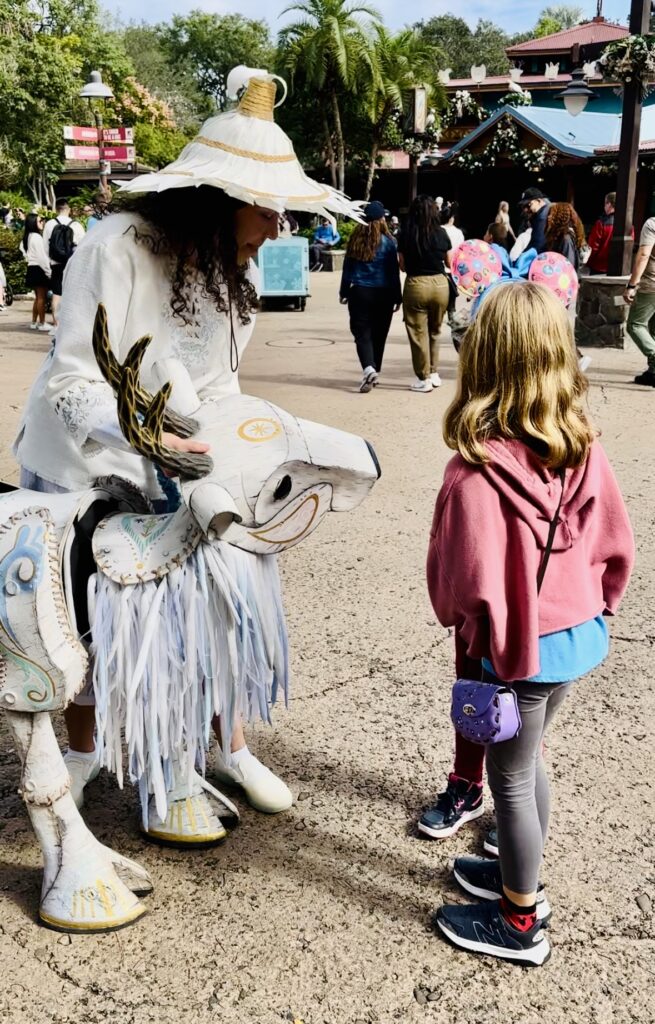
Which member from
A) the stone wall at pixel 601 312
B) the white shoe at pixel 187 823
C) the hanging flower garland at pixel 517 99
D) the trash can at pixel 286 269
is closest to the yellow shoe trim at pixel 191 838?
the white shoe at pixel 187 823

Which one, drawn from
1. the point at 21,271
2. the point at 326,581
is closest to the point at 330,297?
the point at 21,271

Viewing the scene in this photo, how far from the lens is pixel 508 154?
2498 cm

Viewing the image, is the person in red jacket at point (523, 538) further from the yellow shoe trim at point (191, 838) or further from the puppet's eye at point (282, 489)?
the yellow shoe trim at point (191, 838)

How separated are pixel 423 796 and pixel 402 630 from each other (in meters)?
1.11

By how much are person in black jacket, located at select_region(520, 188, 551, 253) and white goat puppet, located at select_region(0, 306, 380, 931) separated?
26.2 feet

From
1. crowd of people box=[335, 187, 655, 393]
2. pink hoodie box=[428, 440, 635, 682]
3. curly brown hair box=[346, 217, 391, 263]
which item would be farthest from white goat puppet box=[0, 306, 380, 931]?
curly brown hair box=[346, 217, 391, 263]

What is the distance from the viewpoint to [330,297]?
16219 mm

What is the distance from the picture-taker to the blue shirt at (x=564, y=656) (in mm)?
1887

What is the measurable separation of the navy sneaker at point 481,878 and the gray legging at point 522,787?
0.58 feet

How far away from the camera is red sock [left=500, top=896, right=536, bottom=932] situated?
201 cm

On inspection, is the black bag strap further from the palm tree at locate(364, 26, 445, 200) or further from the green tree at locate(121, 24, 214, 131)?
the green tree at locate(121, 24, 214, 131)

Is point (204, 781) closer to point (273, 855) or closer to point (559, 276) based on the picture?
point (273, 855)

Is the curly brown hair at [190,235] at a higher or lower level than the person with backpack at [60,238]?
higher

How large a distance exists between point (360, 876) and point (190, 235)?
1.65m
